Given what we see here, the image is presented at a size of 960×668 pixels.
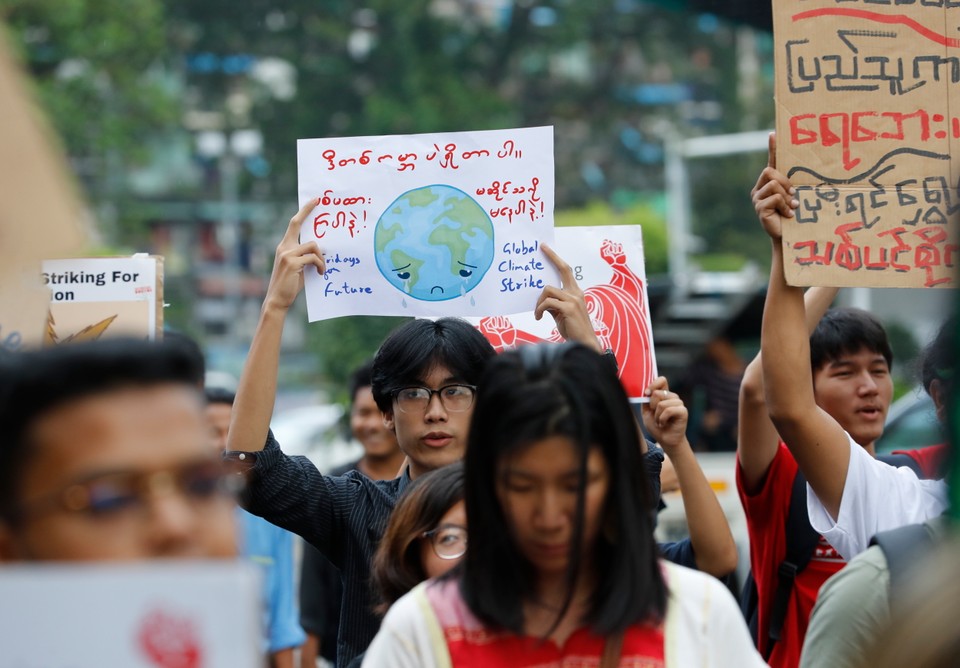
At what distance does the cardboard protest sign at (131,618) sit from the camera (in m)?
1.50

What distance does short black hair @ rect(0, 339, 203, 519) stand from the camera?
5.49ft

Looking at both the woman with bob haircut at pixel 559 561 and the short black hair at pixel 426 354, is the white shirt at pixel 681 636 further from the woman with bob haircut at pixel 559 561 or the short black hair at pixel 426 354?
the short black hair at pixel 426 354

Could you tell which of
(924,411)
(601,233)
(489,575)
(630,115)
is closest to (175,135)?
(630,115)

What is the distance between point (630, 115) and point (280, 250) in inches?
970

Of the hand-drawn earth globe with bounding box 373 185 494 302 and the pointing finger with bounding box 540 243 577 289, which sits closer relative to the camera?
the pointing finger with bounding box 540 243 577 289

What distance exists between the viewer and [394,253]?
11.5 feet

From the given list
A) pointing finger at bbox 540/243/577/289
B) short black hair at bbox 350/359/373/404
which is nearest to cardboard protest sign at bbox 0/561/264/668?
pointing finger at bbox 540/243/577/289

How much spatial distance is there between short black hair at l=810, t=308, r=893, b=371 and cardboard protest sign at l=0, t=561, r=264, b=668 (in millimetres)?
2452

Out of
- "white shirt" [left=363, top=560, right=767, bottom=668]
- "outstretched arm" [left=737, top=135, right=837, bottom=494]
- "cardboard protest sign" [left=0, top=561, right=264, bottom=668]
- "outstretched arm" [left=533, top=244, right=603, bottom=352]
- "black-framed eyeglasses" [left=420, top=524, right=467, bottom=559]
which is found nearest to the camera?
"cardboard protest sign" [left=0, top=561, right=264, bottom=668]

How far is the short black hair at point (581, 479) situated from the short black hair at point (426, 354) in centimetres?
121

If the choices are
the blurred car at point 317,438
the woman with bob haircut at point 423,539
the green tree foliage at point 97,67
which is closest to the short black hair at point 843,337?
the woman with bob haircut at point 423,539

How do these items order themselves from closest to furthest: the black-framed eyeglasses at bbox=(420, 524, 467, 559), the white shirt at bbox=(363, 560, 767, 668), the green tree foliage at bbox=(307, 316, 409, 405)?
the white shirt at bbox=(363, 560, 767, 668) → the black-framed eyeglasses at bbox=(420, 524, 467, 559) → the green tree foliage at bbox=(307, 316, 409, 405)

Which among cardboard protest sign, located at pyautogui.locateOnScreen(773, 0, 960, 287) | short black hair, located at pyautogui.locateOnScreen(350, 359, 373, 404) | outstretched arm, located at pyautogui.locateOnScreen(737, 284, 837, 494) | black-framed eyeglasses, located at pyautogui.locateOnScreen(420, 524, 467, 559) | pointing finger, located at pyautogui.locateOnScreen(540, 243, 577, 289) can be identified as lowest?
black-framed eyeglasses, located at pyautogui.locateOnScreen(420, 524, 467, 559)

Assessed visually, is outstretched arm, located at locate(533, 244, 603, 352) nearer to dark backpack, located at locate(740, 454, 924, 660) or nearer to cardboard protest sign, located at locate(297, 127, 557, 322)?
cardboard protest sign, located at locate(297, 127, 557, 322)
